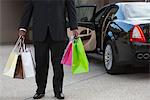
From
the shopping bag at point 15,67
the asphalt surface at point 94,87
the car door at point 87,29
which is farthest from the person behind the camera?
the car door at point 87,29

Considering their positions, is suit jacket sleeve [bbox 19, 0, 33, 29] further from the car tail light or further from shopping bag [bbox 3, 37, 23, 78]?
the car tail light

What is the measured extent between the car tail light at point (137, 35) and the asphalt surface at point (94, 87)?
78 cm

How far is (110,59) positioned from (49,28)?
250 cm

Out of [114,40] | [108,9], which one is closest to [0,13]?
[108,9]

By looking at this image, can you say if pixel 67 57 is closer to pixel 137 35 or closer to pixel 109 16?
pixel 137 35

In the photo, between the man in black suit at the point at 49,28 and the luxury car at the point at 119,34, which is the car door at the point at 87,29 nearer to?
the luxury car at the point at 119,34

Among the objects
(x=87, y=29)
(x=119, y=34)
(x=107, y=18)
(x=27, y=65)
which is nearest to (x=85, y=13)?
(x=87, y=29)

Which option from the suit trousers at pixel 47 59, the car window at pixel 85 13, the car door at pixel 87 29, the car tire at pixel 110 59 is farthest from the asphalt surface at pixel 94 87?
the car window at pixel 85 13

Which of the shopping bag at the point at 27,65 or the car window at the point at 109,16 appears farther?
the car window at the point at 109,16

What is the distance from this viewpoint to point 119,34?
7340 mm

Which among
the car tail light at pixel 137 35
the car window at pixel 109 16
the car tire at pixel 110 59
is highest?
the car window at pixel 109 16


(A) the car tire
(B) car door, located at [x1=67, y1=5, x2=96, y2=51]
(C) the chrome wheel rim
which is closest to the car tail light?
(A) the car tire

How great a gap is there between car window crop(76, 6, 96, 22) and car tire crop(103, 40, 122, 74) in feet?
4.90

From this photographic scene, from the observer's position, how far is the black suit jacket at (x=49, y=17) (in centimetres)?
544
